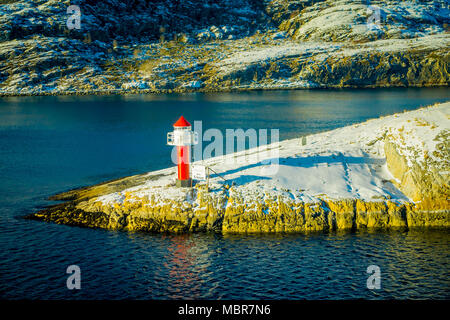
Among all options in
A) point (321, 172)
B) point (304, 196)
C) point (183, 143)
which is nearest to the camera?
point (304, 196)

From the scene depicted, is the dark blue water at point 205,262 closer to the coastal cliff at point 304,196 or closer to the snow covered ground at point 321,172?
the coastal cliff at point 304,196

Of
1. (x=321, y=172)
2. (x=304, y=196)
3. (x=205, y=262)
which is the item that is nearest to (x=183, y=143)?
(x=304, y=196)

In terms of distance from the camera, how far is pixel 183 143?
1131 inches

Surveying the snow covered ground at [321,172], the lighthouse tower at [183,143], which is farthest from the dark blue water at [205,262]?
the lighthouse tower at [183,143]

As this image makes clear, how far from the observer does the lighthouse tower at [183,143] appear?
28641 mm

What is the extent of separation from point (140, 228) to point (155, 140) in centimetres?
3843

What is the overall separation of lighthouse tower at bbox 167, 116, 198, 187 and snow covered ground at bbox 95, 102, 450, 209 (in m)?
0.91

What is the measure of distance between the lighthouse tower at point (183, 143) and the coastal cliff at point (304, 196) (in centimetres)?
85

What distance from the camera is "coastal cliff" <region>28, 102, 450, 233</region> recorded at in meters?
26.5

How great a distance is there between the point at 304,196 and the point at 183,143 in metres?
9.03

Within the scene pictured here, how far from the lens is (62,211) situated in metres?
29.5

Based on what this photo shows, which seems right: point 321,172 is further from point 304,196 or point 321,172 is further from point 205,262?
point 205,262

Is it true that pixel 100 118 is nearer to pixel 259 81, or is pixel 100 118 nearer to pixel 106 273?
pixel 106 273
